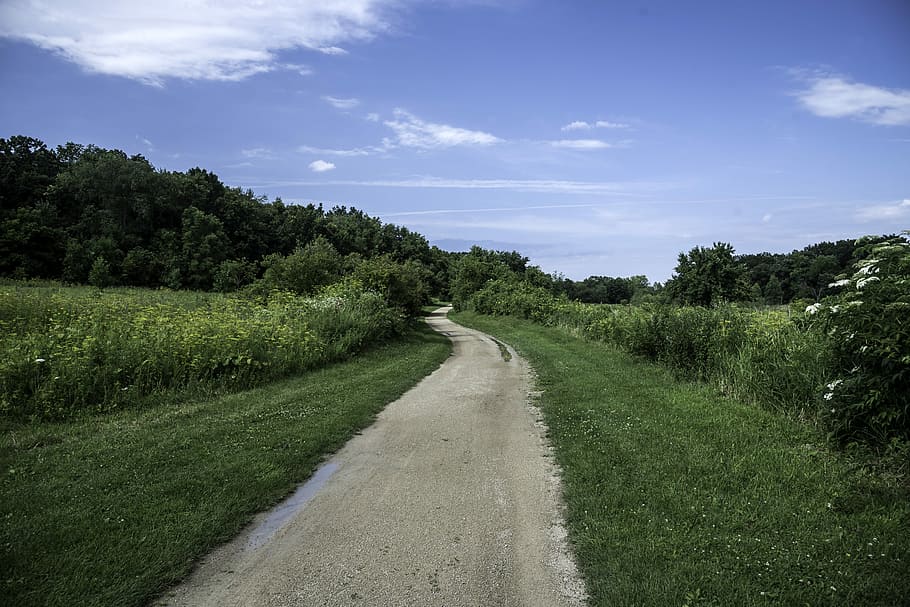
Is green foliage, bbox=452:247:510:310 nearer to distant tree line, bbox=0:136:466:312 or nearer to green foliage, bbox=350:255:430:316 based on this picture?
distant tree line, bbox=0:136:466:312

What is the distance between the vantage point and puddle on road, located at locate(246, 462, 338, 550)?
4.56 m

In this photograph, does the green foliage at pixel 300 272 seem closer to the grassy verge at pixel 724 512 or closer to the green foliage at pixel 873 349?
the grassy verge at pixel 724 512

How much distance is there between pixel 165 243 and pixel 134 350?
49059mm

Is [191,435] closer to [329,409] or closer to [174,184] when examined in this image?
[329,409]

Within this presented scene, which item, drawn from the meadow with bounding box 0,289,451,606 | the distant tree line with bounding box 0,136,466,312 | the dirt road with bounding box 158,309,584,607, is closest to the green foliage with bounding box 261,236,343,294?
the distant tree line with bounding box 0,136,466,312

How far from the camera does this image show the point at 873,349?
5.72 m

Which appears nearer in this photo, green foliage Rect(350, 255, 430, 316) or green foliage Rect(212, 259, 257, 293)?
green foliage Rect(350, 255, 430, 316)

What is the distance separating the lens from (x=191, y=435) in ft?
23.0

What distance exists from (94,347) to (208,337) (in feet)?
7.05

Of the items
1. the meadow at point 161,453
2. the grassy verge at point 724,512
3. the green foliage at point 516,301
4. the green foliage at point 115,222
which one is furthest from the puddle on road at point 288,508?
the green foliage at point 115,222

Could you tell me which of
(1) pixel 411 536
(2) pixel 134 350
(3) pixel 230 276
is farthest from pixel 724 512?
(3) pixel 230 276

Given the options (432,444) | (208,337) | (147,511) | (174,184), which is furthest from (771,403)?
(174,184)

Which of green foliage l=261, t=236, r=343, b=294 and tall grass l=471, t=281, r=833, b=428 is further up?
green foliage l=261, t=236, r=343, b=294

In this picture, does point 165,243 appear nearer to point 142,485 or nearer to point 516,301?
point 516,301
